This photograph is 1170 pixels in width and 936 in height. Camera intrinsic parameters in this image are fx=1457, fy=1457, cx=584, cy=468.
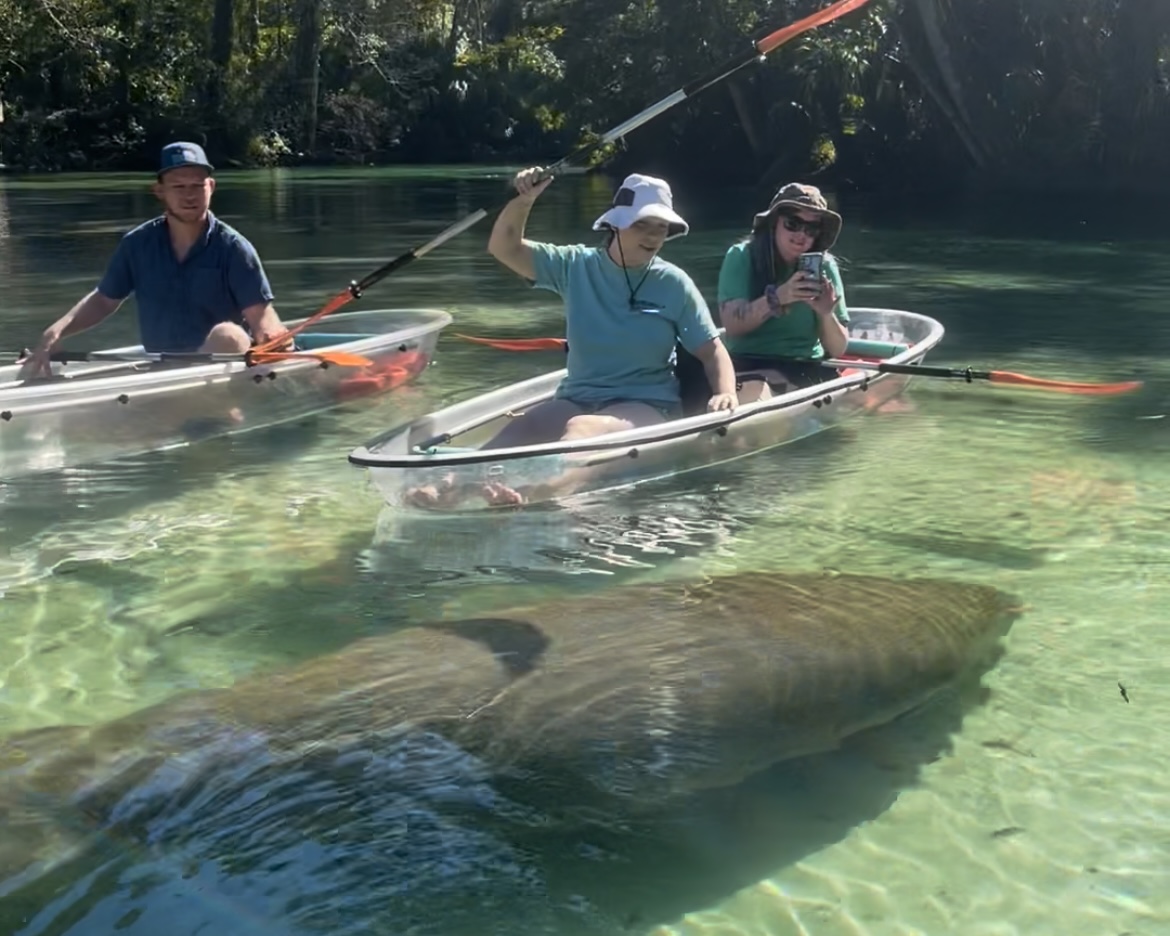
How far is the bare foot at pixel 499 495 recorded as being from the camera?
6281 millimetres

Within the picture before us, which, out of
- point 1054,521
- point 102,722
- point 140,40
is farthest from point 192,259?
point 140,40

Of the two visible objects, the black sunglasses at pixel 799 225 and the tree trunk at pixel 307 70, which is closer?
the black sunglasses at pixel 799 225

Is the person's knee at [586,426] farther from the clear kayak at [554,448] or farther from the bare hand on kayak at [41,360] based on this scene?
the bare hand on kayak at [41,360]

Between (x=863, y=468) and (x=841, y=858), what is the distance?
4301mm

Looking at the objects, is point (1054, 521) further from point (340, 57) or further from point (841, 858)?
point (340, 57)

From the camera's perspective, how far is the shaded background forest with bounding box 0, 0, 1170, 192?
3108 centimetres

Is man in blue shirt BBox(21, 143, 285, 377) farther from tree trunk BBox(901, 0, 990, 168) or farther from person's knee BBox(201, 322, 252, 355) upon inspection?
tree trunk BBox(901, 0, 990, 168)

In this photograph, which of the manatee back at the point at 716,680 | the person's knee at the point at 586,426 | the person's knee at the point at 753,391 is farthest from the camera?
the person's knee at the point at 753,391

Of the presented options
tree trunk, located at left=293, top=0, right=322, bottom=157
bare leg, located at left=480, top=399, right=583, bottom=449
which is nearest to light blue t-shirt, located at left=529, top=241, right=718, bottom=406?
bare leg, located at left=480, top=399, right=583, bottom=449

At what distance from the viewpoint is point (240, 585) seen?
19.8ft

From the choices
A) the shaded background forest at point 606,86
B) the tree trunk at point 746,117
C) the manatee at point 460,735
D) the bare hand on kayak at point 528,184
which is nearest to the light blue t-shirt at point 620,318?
the bare hand on kayak at point 528,184

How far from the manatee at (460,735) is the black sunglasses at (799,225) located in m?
3.20

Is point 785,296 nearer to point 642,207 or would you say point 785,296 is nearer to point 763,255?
point 763,255

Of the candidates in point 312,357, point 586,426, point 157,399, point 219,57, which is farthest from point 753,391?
point 219,57
